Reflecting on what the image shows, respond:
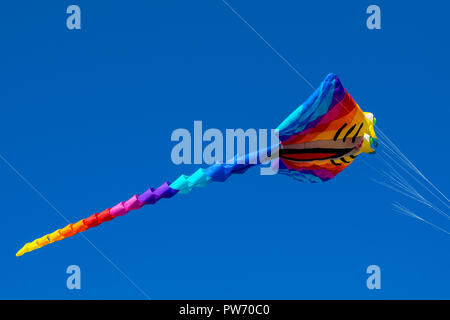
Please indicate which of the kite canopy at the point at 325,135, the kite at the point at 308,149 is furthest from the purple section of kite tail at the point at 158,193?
the kite canopy at the point at 325,135

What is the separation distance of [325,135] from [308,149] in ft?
1.37

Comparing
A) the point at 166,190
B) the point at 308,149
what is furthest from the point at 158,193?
the point at 308,149

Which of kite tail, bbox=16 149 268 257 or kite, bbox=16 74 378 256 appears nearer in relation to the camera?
kite, bbox=16 74 378 256

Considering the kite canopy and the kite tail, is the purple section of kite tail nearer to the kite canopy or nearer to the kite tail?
the kite tail

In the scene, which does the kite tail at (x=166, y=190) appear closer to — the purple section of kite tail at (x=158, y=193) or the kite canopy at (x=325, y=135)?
the purple section of kite tail at (x=158, y=193)

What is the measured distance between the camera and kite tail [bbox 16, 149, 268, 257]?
617 inches

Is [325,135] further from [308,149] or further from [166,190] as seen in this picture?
[166,190]

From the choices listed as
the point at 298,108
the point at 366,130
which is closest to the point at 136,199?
the point at 298,108

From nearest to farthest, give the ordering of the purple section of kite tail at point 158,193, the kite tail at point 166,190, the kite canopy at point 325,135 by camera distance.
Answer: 1. the kite canopy at point 325,135
2. the kite tail at point 166,190
3. the purple section of kite tail at point 158,193

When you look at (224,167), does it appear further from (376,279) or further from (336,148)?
(376,279)

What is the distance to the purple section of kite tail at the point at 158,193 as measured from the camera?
623 inches

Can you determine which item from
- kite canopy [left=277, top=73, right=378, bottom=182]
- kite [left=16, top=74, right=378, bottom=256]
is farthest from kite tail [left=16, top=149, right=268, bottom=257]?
kite canopy [left=277, top=73, right=378, bottom=182]

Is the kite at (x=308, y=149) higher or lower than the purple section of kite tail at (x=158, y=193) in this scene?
higher
